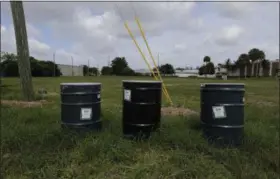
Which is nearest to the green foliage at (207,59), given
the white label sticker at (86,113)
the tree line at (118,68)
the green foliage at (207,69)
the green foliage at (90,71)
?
the green foliage at (207,69)

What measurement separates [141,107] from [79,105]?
34.5 inches

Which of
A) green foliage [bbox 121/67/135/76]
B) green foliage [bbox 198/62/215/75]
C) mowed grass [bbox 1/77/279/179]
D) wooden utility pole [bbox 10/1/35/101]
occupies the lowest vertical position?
green foliage [bbox 198/62/215/75]

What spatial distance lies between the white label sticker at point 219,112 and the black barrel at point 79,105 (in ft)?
5.59

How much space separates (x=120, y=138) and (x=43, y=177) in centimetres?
124

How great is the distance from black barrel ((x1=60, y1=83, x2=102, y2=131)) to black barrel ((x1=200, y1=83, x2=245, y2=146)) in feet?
5.35

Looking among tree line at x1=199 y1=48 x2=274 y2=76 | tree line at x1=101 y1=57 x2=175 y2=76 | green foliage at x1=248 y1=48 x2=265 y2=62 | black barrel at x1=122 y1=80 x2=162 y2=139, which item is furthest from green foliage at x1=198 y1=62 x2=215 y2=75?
black barrel at x1=122 y1=80 x2=162 y2=139

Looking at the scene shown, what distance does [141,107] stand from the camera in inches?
190

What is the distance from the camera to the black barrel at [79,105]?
4.86m

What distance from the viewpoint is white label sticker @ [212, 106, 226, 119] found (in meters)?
4.76

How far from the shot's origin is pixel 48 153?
4355 millimetres

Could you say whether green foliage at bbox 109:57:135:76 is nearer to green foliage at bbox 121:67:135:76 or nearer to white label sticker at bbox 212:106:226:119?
green foliage at bbox 121:67:135:76

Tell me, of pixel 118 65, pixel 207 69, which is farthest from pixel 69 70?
pixel 207 69

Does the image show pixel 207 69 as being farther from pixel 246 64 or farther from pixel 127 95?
pixel 127 95

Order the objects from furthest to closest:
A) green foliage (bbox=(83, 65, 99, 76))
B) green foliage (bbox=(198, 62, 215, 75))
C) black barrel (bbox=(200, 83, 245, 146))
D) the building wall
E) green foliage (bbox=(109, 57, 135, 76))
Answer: green foliage (bbox=(198, 62, 215, 75)), green foliage (bbox=(109, 57, 135, 76)), green foliage (bbox=(83, 65, 99, 76)), the building wall, black barrel (bbox=(200, 83, 245, 146))
